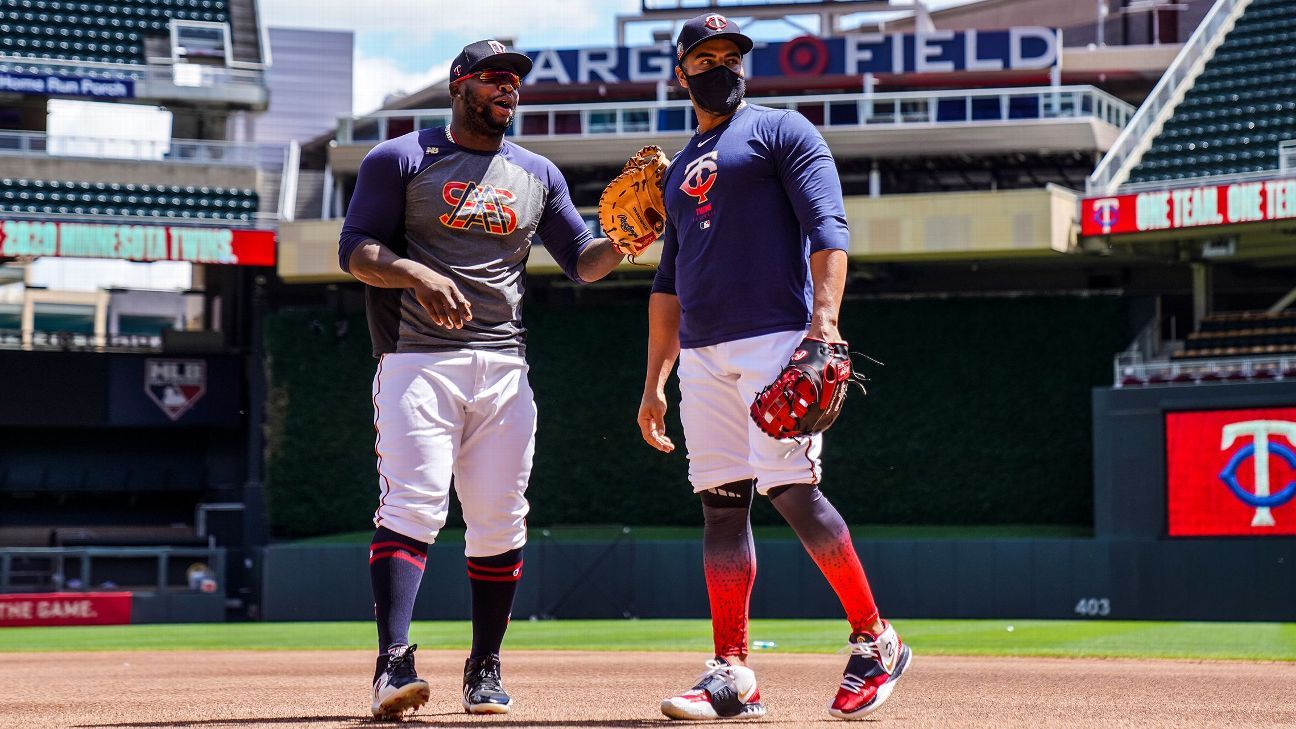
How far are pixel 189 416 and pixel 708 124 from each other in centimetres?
2435

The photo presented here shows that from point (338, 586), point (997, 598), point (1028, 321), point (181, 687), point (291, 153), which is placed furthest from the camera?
point (291, 153)

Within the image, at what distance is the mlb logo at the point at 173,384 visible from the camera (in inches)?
1090

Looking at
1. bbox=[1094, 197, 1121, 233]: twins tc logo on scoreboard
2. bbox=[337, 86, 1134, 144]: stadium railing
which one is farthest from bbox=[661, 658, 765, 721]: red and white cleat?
bbox=[337, 86, 1134, 144]: stadium railing

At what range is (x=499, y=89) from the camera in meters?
4.98

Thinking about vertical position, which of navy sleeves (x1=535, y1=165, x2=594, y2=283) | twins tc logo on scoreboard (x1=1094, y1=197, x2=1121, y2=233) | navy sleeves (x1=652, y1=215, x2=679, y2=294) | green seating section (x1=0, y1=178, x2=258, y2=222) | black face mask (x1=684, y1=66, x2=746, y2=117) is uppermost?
green seating section (x1=0, y1=178, x2=258, y2=222)

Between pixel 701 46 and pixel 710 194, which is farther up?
pixel 701 46

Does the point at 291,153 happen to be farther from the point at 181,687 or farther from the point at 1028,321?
the point at 181,687

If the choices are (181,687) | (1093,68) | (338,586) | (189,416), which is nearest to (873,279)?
(1093,68)

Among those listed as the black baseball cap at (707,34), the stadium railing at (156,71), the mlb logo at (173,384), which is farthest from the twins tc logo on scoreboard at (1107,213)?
the black baseball cap at (707,34)

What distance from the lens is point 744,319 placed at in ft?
15.6

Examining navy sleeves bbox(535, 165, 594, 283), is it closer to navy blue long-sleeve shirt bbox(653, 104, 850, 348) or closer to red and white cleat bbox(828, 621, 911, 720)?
navy blue long-sleeve shirt bbox(653, 104, 850, 348)

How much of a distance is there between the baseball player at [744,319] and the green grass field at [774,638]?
6.20 m

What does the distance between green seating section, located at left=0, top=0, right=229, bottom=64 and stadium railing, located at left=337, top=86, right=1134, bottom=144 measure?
4173mm

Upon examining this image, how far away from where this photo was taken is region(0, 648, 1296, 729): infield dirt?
14.8 ft
